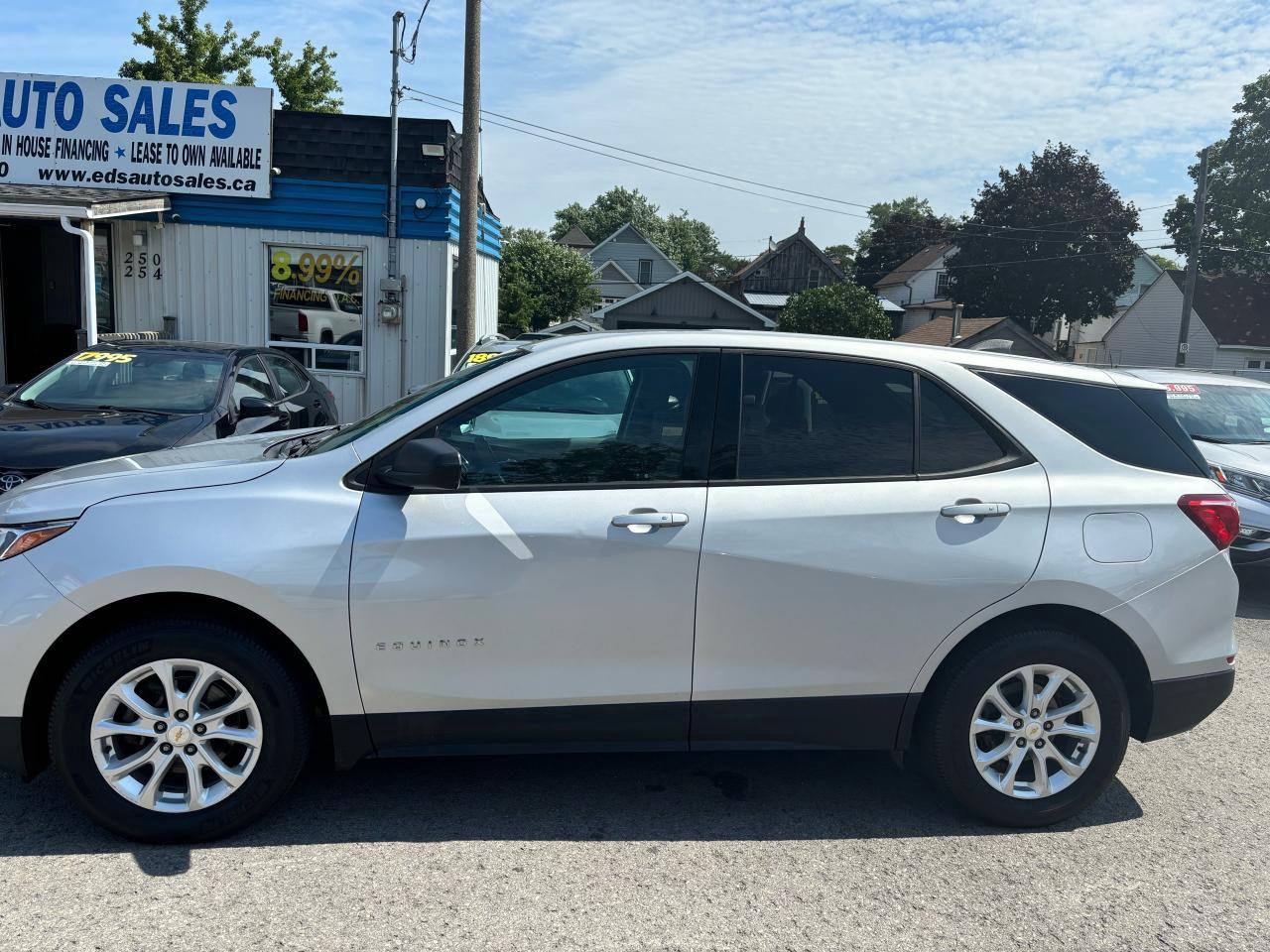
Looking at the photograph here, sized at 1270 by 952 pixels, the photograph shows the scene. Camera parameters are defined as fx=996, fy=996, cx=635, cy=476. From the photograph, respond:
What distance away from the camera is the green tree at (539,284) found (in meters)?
47.8

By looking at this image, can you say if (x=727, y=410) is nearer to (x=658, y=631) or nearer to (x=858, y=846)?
(x=658, y=631)

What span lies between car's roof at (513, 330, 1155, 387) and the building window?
37.0ft

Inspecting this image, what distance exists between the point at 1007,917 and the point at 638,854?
1178 millimetres

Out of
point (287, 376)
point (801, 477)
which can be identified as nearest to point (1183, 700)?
point (801, 477)

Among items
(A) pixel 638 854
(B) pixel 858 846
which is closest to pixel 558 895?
(A) pixel 638 854

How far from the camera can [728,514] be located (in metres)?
3.39

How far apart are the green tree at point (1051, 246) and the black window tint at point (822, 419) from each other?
191 ft

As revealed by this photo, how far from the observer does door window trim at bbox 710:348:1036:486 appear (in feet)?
11.4

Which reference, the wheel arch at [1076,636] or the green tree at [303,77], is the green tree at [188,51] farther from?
the wheel arch at [1076,636]

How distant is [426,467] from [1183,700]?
9.42 feet

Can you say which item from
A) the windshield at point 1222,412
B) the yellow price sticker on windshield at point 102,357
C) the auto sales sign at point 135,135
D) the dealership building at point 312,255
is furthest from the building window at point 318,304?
the windshield at point 1222,412

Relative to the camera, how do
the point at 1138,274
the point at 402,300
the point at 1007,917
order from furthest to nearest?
the point at 1138,274, the point at 402,300, the point at 1007,917

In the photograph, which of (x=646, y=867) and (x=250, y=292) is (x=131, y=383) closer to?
(x=646, y=867)

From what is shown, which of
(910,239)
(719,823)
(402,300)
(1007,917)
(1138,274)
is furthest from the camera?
(910,239)
